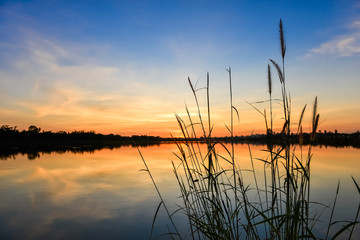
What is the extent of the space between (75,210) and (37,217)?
0.81m

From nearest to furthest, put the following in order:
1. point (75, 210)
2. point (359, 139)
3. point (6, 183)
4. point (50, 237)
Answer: point (50, 237) → point (75, 210) → point (6, 183) → point (359, 139)

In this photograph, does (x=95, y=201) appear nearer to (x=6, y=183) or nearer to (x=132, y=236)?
(x=132, y=236)

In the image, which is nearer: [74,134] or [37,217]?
[37,217]

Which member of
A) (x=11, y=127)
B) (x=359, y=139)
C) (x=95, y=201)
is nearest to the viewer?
(x=95, y=201)

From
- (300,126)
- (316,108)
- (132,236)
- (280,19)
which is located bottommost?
(132,236)

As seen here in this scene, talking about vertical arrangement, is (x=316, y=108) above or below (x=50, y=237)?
above

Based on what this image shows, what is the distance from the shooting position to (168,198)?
258 inches

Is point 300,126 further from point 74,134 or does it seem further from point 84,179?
point 74,134

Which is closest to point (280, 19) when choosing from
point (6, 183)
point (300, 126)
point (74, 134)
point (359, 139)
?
point (300, 126)

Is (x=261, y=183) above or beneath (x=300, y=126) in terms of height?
beneath

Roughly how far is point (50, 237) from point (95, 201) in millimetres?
2282

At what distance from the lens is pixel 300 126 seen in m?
1.94

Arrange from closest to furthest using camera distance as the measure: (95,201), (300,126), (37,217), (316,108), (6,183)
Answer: (316,108)
(300,126)
(37,217)
(95,201)
(6,183)

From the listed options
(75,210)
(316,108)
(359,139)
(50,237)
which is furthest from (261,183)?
(359,139)
